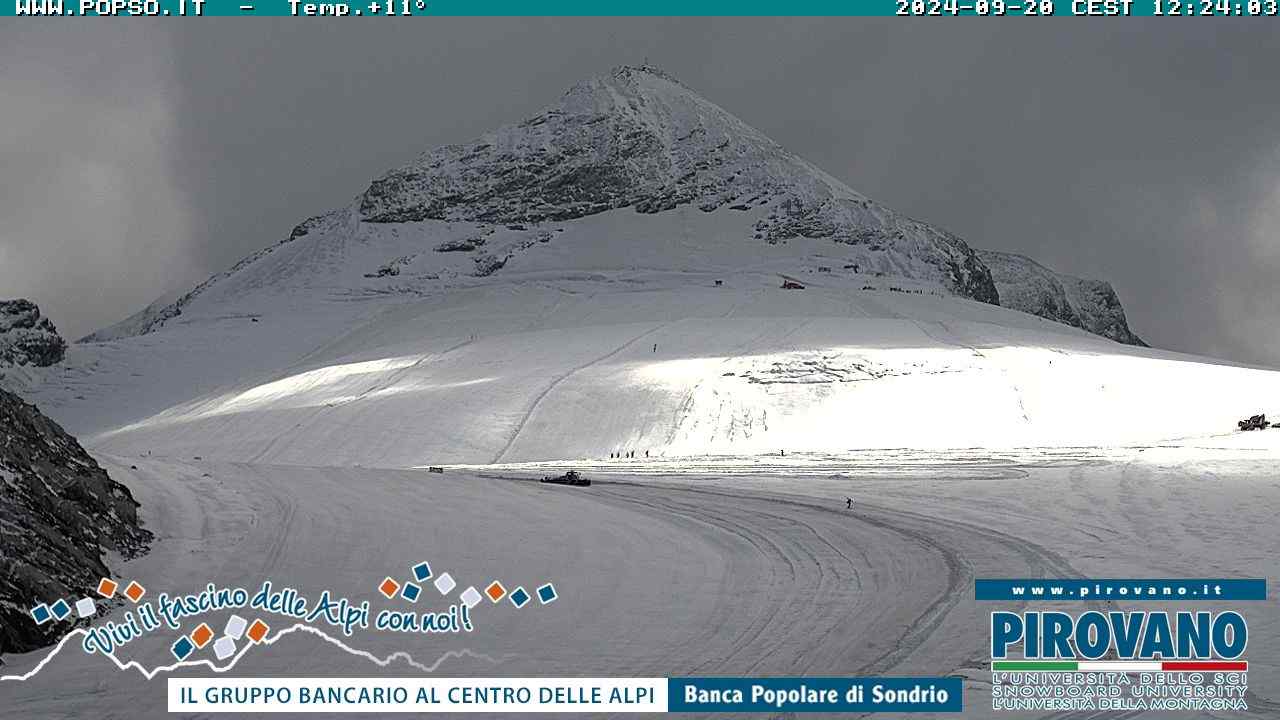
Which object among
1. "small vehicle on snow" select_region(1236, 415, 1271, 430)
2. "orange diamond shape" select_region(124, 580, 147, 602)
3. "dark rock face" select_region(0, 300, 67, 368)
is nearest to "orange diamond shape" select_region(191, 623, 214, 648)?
"orange diamond shape" select_region(124, 580, 147, 602)

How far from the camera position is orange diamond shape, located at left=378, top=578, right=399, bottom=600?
537 inches

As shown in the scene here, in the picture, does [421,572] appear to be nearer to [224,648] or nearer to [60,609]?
[224,648]

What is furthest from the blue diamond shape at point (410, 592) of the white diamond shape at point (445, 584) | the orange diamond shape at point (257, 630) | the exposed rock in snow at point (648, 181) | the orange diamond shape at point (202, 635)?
the exposed rock in snow at point (648, 181)

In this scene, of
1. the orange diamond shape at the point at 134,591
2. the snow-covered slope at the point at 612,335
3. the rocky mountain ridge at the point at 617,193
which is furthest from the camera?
the rocky mountain ridge at the point at 617,193

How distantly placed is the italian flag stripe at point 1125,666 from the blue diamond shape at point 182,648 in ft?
23.1

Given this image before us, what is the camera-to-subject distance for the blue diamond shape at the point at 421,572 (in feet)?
47.6

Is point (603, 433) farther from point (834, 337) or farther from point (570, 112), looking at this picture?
point (570, 112)

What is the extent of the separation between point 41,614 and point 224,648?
5.69ft

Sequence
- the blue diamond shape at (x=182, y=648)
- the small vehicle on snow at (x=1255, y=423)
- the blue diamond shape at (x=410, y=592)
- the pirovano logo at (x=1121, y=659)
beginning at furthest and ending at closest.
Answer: the small vehicle on snow at (x=1255, y=423) → the blue diamond shape at (x=410, y=592) → the blue diamond shape at (x=182, y=648) → the pirovano logo at (x=1121, y=659)

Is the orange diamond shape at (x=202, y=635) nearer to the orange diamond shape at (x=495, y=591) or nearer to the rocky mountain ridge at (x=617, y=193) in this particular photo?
the orange diamond shape at (x=495, y=591)

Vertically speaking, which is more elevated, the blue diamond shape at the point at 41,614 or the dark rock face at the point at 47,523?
the dark rock face at the point at 47,523

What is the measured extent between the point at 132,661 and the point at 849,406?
119 feet

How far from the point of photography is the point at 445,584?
14.1 metres

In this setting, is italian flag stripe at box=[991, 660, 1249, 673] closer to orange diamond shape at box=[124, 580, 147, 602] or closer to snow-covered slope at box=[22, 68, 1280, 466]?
orange diamond shape at box=[124, 580, 147, 602]
